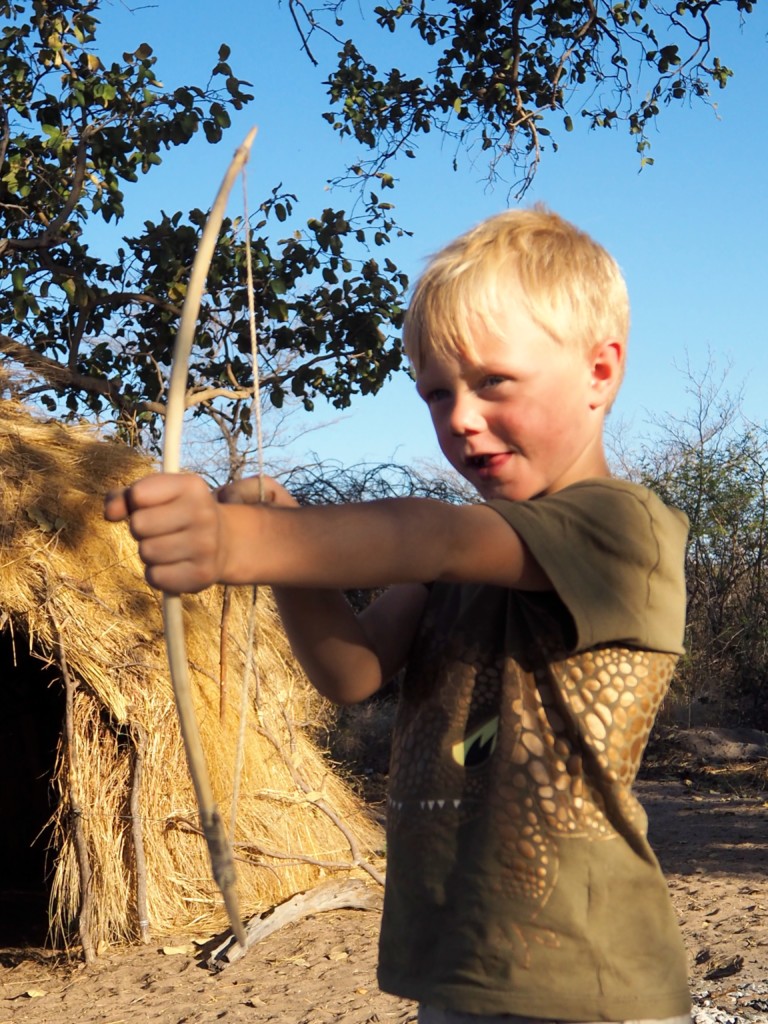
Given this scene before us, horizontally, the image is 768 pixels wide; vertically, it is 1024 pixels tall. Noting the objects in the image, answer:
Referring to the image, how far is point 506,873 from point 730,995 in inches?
155

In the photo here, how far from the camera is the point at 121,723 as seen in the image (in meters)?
6.21

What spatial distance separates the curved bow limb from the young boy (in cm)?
23

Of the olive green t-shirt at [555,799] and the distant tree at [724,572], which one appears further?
the distant tree at [724,572]

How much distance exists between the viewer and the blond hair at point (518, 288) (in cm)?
165

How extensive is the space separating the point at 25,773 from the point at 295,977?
4.19 m

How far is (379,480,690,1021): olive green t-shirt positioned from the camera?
62.2 inches

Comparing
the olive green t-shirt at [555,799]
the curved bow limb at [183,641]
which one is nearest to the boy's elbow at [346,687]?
the olive green t-shirt at [555,799]

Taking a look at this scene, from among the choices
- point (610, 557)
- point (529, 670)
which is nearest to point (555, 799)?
point (529, 670)

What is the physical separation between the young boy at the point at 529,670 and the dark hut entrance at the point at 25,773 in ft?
Result: 22.3

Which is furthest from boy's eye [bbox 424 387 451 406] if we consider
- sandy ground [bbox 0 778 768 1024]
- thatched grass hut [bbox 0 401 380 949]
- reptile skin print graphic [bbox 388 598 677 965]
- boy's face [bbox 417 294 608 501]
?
thatched grass hut [bbox 0 401 380 949]

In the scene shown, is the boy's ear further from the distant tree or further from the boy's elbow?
the distant tree

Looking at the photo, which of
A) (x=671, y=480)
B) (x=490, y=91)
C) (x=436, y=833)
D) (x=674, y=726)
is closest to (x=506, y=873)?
(x=436, y=833)

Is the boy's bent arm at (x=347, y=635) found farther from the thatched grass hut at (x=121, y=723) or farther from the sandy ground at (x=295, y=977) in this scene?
the thatched grass hut at (x=121, y=723)

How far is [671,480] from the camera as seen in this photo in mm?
16547
